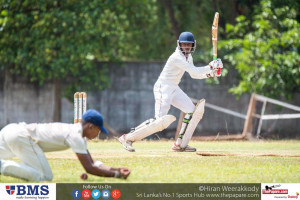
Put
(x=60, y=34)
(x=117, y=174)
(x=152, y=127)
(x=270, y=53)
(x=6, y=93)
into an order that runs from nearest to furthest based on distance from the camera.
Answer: (x=117, y=174), (x=152, y=127), (x=270, y=53), (x=60, y=34), (x=6, y=93)

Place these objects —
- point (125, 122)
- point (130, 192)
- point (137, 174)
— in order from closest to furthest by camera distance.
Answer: point (130, 192) → point (137, 174) → point (125, 122)

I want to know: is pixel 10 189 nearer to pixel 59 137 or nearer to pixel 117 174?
pixel 59 137

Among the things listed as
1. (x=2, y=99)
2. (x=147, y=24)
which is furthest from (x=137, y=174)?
(x=147, y=24)

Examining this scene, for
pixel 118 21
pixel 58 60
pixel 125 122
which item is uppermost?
pixel 118 21

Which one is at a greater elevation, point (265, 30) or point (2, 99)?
point (265, 30)

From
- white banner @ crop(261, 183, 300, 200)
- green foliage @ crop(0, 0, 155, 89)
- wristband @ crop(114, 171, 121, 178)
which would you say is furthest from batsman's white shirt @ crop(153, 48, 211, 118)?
green foliage @ crop(0, 0, 155, 89)

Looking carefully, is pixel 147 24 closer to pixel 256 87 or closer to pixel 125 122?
pixel 125 122

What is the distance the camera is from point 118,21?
21672 millimetres

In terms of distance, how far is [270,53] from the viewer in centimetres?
1942

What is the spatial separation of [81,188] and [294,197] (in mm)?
2467

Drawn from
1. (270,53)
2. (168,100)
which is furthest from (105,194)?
(270,53)

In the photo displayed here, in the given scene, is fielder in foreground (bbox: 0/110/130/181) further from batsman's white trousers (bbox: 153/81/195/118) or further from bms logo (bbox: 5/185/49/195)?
batsman's white trousers (bbox: 153/81/195/118)

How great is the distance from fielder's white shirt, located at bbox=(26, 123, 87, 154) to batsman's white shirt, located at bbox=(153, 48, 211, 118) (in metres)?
3.67

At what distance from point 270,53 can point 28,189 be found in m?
13.0
